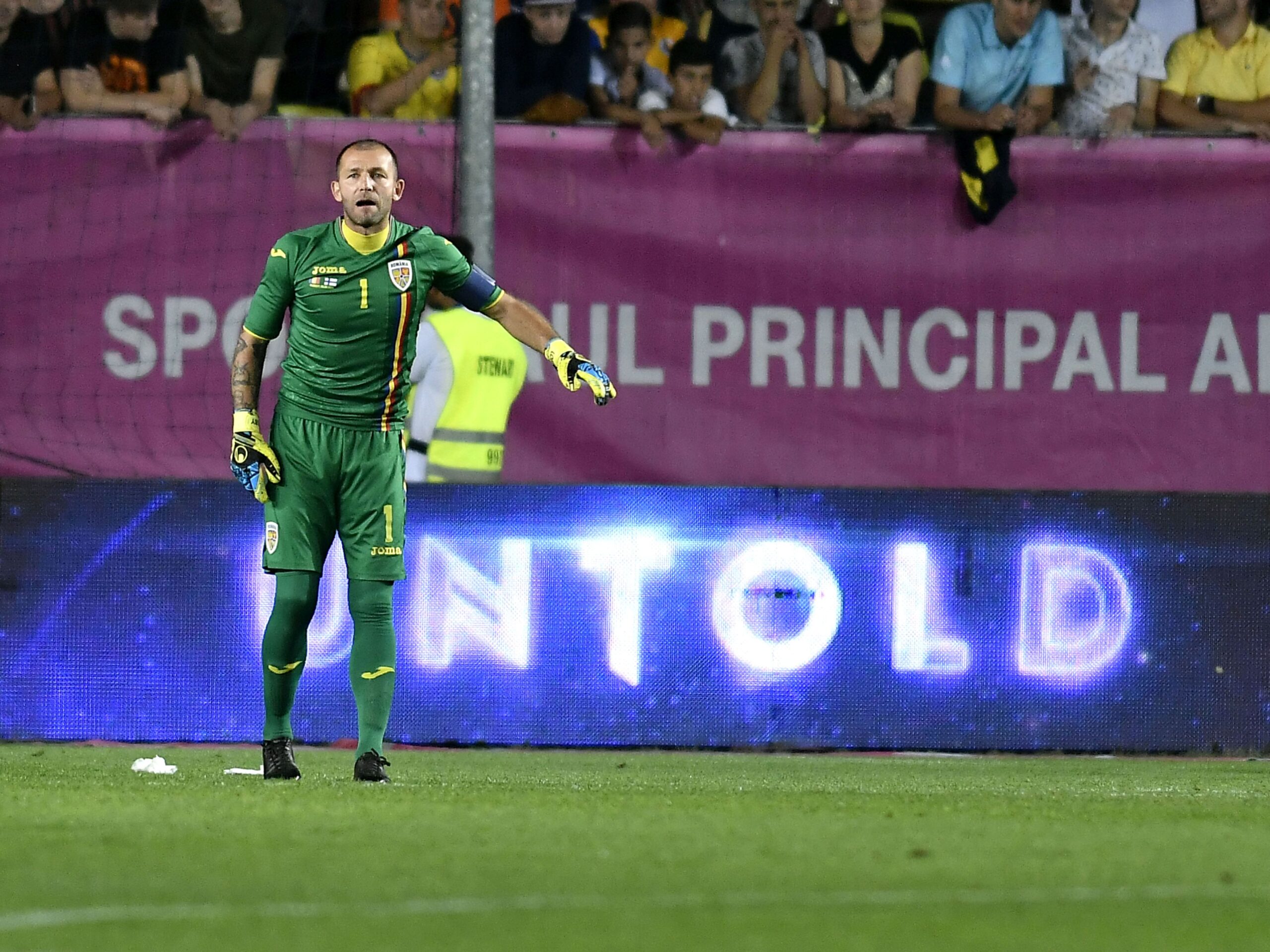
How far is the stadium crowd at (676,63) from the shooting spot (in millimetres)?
10930

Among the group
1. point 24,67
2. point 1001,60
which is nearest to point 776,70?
point 1001,60

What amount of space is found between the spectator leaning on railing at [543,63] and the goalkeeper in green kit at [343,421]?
14.9 ft

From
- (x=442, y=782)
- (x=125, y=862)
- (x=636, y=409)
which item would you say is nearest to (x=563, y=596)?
(x=636, y=409)

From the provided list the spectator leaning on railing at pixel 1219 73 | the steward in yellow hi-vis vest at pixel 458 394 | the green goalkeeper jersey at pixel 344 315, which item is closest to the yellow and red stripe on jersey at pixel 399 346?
the green goalkeeper jersey at pixel 344 315

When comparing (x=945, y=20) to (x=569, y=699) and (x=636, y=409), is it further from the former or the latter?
(x=569, y=699)

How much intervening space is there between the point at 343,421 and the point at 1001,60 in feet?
19.3

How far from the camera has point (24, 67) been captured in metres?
10.9

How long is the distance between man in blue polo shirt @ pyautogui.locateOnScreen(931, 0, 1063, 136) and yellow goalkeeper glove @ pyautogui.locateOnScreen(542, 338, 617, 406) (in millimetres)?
4974

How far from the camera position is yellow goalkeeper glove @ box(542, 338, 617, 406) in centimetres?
648

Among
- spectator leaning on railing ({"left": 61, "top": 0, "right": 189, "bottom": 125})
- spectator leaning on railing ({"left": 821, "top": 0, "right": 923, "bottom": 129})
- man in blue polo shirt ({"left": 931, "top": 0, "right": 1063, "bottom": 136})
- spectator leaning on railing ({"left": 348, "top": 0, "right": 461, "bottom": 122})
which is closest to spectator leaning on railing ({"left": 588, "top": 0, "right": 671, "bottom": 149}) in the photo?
spectator leaning on railing ({"left": 348, "top": 0, "right": 461, "bottom": 122})

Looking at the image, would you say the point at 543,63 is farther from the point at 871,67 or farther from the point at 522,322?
the point at 522,322

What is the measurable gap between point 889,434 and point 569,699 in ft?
8.42

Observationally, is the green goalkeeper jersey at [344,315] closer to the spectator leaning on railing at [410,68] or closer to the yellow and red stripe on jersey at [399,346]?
the yellow and red stripe on jersey at [399,346]

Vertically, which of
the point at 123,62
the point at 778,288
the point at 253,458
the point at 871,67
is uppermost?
the point at 871,67
